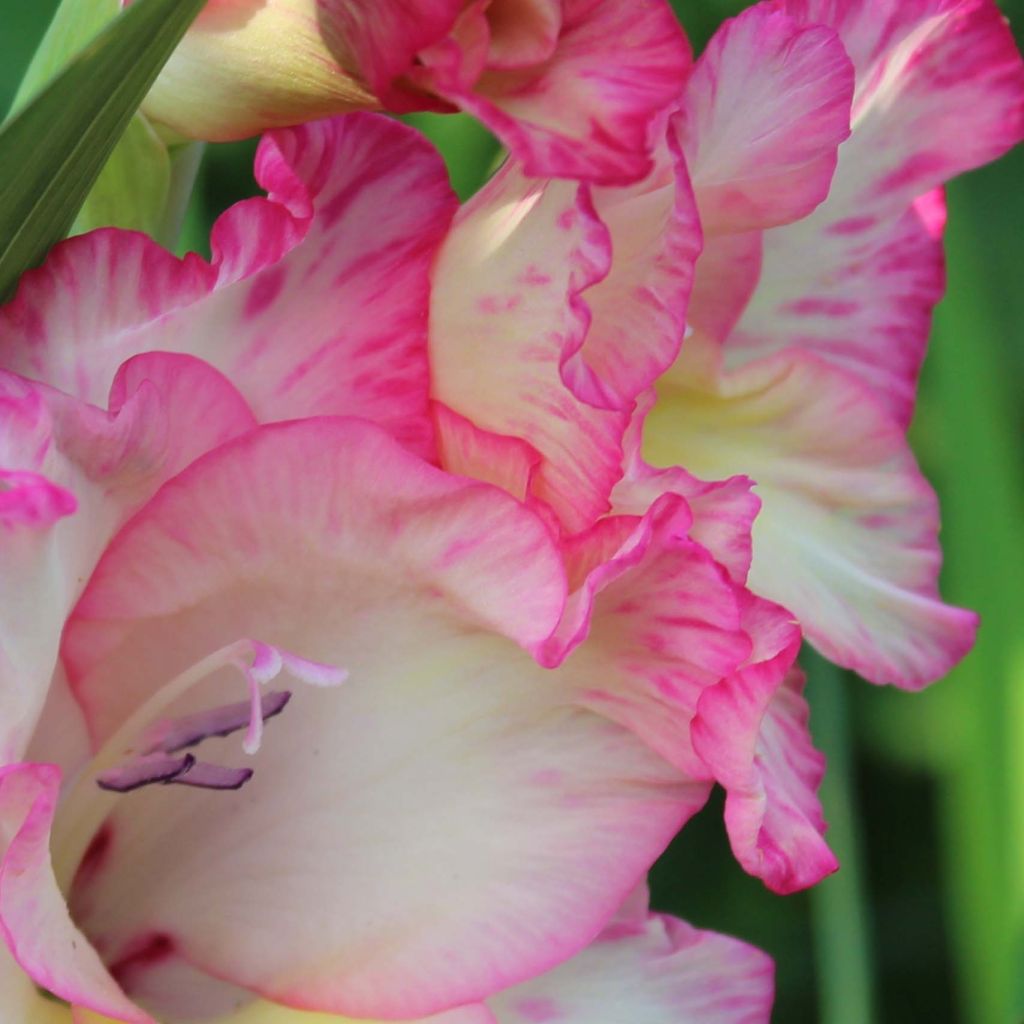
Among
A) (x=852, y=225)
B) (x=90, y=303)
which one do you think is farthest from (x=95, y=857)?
(x=852, y=225)

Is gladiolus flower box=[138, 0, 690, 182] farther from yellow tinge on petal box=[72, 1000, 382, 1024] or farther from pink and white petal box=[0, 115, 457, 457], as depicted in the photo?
yellow tinge on petal box=[72, 1000, 382, 1024]

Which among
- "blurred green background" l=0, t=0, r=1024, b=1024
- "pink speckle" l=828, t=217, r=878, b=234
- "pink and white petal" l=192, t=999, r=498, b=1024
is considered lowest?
"blurred green background" l=0, t=0, r=1024, b=1024

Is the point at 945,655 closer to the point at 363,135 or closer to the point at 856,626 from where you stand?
the point at 856,626

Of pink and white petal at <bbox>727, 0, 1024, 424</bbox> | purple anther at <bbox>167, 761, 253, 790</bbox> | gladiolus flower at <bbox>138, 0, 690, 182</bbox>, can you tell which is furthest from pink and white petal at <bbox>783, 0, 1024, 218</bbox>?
purple anther at <bbox>167, 761, 253, 790</bbox>

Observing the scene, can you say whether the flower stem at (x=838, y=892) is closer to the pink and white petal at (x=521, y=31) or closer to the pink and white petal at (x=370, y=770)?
the pink and white petal at (x=370, y=770)

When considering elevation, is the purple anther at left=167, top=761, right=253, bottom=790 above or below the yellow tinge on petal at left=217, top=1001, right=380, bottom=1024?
above

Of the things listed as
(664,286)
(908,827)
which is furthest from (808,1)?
(908,827)

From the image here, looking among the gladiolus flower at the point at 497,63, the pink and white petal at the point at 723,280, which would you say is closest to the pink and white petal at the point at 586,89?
the gladiolus flower at the point at 497,63
